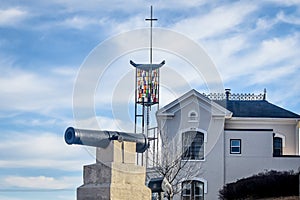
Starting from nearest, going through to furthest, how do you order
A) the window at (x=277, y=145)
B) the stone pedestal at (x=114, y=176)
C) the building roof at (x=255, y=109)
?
the stone pedestal at (x=114, y=176) < the window at (x=277, y=145) < the building roof at (x=255, y=109)

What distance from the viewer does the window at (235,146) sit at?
35406 millimetres

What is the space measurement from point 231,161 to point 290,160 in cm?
303

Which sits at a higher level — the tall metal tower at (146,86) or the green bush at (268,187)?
the tall metal tower at (146,86)

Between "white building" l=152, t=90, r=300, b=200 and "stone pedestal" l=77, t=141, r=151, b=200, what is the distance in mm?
20286

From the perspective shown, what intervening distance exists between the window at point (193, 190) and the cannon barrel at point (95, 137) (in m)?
20.5

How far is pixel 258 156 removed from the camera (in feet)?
116

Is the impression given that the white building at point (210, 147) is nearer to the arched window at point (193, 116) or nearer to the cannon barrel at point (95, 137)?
the arched window at point (193, 116)

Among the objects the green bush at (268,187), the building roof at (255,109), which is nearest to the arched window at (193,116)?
the building roof at (255,109)

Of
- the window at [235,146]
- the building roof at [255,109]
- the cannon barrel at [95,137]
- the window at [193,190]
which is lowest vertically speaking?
the window at [193,190]

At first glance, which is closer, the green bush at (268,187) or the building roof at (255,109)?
the green bush at (268,187)

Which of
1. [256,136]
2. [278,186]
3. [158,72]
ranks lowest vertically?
[278,186]

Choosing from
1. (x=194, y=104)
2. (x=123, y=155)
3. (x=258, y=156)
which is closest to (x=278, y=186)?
(x=258, y=156)

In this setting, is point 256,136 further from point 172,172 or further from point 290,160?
point 172,172

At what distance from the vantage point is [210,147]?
35375mm
